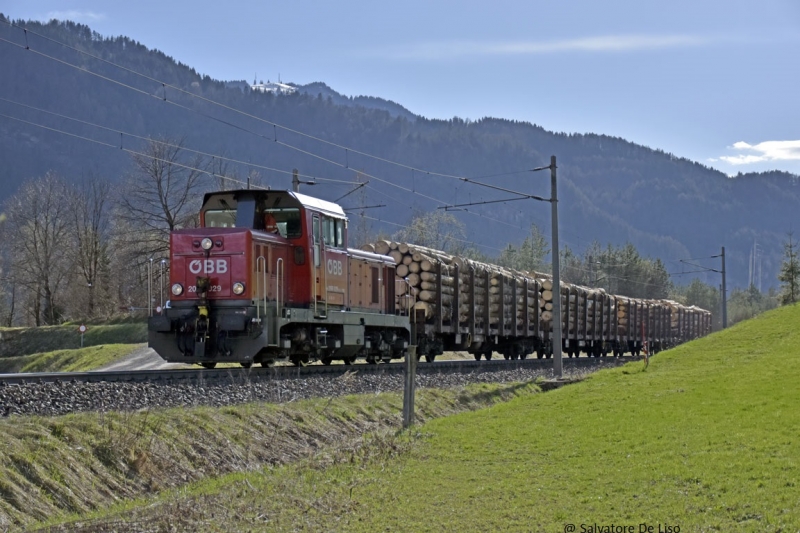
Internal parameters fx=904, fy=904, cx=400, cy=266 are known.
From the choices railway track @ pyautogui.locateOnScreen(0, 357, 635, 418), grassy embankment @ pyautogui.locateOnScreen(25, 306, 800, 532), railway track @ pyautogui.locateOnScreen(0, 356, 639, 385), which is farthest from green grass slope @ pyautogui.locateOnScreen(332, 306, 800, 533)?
railway track @ pyautogui.locateOnScreen(0, 356, 639, 385)

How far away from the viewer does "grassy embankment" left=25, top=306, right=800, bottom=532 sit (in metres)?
8.37

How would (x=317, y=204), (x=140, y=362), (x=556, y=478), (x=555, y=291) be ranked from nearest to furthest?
(x=556, y=478) → (x=317, y=204) → (x=555, y=291) → (x=140, y=362)

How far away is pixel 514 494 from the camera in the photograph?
31.7 feet

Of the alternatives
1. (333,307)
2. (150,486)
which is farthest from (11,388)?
(333,307)

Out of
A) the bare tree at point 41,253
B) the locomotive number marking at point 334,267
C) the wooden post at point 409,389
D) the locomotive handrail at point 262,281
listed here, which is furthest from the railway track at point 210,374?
the bare tree at point 41,253

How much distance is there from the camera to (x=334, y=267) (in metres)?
22.4

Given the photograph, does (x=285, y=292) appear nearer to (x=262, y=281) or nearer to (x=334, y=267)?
(x=262, y=281)

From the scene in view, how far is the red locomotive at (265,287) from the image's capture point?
18.9 metres

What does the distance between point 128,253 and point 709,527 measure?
5662 centimetres

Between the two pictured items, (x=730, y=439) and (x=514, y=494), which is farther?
(x=730, y=439)

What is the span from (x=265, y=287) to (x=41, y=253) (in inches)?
2321

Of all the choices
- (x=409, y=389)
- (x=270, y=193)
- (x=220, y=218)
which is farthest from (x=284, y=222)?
(x=409, y=389)

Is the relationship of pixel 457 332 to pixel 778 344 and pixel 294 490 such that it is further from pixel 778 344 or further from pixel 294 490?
pixel 294 490

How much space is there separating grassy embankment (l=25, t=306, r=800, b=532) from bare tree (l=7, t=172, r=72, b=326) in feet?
197
